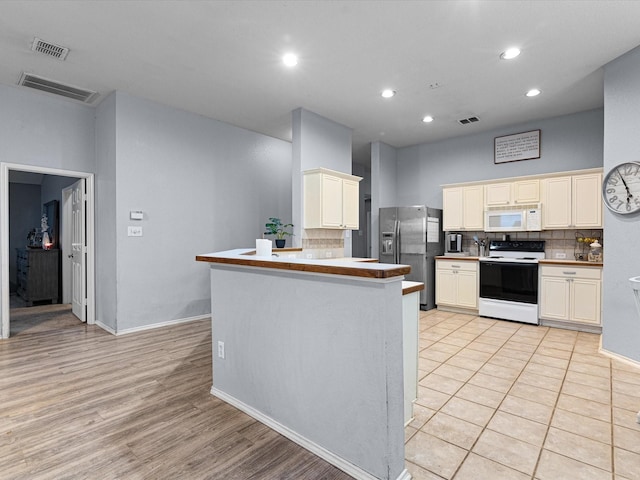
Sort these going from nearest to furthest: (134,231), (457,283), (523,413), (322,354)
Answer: (322,354), (523,413), (134,231), (457,283)

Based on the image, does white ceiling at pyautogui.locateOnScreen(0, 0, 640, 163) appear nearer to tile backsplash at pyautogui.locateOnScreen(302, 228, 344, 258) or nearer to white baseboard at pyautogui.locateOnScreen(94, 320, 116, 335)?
tile backsplash at pyautogui.locateOnScreen(302, 228, 344, 258)

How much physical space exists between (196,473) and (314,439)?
62 centimetres

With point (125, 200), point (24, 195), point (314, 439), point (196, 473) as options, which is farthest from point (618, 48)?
point (24, 195)

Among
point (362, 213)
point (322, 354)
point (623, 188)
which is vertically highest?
point (362, 213)

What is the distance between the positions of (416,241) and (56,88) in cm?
528

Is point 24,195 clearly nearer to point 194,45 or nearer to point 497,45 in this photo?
point 194,45

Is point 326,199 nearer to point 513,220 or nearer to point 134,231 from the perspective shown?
point 134,231

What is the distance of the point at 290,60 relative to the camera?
348 centimetres

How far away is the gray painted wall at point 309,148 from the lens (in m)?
4.79

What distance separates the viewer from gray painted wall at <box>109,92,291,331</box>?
4.28 metres

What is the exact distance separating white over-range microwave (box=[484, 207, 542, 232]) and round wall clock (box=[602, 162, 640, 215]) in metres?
1.49

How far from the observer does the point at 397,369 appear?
158 cm

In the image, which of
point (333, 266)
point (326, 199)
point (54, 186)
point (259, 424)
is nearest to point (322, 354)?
point (333, 266)

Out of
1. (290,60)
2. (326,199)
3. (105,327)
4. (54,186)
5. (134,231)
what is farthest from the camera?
(54,186)
